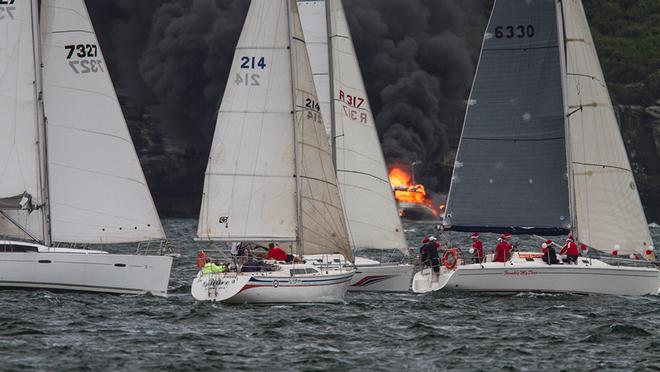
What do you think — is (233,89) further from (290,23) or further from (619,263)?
(619,263)

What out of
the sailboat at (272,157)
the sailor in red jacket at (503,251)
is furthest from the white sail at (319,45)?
the sailor in red jacket at (503,251)

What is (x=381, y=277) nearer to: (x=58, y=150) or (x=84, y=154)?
(x=84, y=154)

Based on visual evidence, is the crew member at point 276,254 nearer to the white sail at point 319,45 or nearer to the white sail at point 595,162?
the white sail at point 319,45

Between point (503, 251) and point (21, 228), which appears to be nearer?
point (21, 228)

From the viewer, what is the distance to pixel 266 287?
33.0m

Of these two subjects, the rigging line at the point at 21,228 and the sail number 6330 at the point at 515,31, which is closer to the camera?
the rigging line at the point at 21,228

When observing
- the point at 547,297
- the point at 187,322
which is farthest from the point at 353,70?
the point at 187,322

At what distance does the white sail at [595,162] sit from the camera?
128 feet

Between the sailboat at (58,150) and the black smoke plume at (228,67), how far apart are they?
85874 millimetres

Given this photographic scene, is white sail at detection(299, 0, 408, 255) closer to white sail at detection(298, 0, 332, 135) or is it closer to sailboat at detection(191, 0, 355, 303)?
white sail at detection(298, 0, 332, 135)

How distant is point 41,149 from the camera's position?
120 feet

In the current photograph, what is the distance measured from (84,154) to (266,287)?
7.03 metres

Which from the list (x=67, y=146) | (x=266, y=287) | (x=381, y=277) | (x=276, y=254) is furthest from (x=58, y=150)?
(x=381, y=277)

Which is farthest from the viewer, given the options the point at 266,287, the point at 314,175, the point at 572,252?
the point at 572,252
